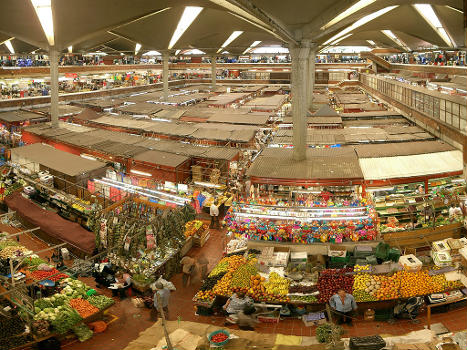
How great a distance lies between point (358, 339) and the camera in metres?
5.93

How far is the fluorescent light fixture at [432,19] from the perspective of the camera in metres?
20.3

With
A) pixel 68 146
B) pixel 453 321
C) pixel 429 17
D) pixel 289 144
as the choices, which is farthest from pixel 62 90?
pixel 453 321

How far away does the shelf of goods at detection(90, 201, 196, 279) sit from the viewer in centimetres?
961

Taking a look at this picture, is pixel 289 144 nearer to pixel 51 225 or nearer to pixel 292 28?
pixel 292 28

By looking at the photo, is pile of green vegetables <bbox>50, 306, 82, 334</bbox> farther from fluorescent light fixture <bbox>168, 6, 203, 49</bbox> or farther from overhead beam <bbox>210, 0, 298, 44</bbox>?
fluorescent light fixture <bbox>168, 6, 203, 49</bbox>

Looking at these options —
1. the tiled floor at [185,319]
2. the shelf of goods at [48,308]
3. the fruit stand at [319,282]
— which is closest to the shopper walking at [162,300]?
the tiled floor at [185,319]

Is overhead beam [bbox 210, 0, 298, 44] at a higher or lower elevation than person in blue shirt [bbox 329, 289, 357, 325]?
higher

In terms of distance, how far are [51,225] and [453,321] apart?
389 inches

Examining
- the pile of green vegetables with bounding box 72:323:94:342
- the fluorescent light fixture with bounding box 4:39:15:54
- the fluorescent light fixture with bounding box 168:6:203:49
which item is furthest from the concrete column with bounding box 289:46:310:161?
the fluorescent light fixture with bounding box 4:39:15:54

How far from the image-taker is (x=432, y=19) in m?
21.7

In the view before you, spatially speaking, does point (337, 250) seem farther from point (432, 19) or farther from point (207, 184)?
point (432, 19)

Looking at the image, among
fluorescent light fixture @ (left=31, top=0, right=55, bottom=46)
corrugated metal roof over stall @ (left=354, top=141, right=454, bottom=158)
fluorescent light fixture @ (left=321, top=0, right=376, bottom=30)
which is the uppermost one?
fluorescent light fixture @ (left=31, top=0, right=55, bottom=46)

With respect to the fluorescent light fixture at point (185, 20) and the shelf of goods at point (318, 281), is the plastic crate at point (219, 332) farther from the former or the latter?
the fluorescent light fixture at point (185, 20)

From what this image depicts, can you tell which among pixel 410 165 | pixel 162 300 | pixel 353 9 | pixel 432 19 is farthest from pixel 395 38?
pixel 162 300
